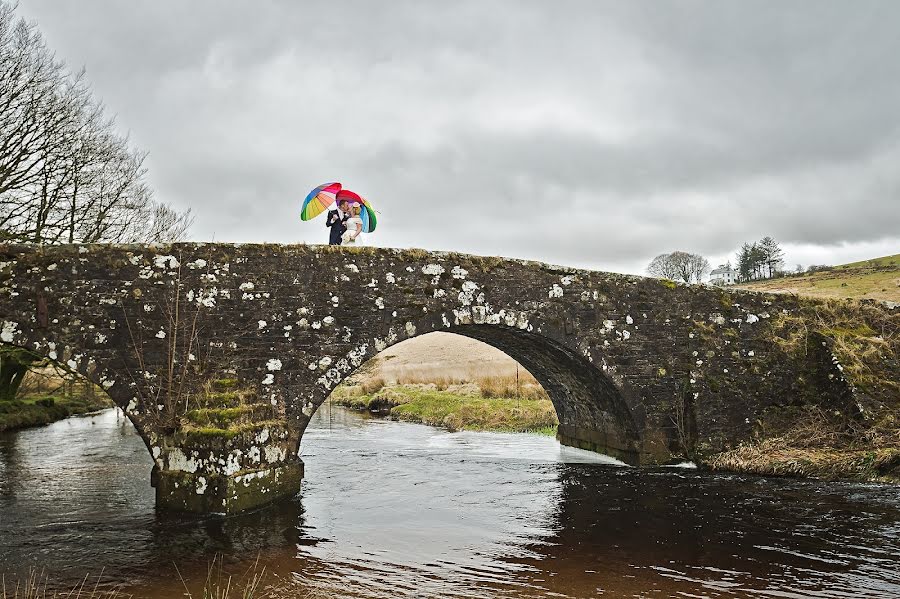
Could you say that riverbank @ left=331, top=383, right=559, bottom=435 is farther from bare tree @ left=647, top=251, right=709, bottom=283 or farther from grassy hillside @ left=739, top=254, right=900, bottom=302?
bare tree @ left=647, top=251, right=709, bottom=283

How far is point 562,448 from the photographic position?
1558 cm

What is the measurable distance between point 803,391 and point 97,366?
41.0 ft

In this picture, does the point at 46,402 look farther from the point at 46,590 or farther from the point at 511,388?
the point at 46,590

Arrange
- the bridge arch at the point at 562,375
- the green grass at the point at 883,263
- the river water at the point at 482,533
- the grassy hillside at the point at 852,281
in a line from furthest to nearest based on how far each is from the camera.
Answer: the green grass at the point at 883,263, the grassy hillside at the point at 852,281, the bridge arch at the point at 562,375, the river water at the point at 482,533

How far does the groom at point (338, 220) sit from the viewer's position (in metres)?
11.6

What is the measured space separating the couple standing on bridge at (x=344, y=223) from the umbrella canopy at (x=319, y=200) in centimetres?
18

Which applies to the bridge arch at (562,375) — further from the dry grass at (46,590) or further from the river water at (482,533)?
the dry grass at (46,590)

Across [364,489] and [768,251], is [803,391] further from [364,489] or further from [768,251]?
[768,251]

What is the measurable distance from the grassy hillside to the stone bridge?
20394 mm

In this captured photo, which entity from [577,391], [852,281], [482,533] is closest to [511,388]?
[577,391]

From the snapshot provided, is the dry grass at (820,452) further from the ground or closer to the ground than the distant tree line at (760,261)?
closer to the ground

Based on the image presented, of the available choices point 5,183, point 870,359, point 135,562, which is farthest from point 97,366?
point 870,359

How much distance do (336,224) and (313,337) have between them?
7.95 feet

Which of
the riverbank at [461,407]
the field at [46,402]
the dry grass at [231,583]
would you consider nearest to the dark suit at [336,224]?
the dry grass at [231,583]
